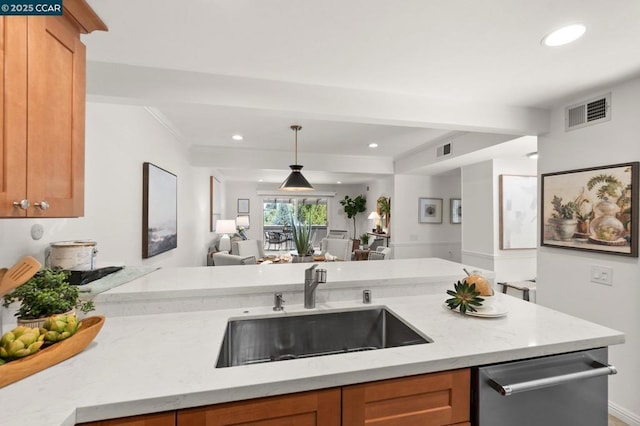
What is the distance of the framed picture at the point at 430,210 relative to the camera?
226 inches

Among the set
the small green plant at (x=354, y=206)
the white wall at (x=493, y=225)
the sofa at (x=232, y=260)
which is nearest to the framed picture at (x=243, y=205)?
the small green plant at (x=354, y=206)

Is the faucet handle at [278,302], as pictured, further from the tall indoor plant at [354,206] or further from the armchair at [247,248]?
the tall indoor plant at [354,206]

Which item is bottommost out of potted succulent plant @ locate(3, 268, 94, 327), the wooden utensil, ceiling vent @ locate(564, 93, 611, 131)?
potted succulent plant @ locate(3, 268, 94, 327)

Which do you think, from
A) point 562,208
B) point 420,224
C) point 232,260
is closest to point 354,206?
point 420,224

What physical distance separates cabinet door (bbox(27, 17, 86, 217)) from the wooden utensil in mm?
165

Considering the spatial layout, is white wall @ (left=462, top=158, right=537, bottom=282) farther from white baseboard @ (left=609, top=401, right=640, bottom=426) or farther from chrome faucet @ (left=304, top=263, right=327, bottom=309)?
chrome faucet @ (left=304, top=263, right=327, bottom=309)

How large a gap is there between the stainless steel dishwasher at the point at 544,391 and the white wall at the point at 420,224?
442 centimetres

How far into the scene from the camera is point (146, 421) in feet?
2.56

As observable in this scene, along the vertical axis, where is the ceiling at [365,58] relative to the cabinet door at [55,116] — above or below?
above

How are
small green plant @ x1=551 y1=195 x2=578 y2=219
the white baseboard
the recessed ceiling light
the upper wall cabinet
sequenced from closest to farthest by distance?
1. the upper wall cabinet
2. the recessed ceiling light
3. the white baseboard
4. small green plant @ x1=551 y1=195 x2=578 y2=219

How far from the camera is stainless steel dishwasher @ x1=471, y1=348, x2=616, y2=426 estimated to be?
3.33 feet

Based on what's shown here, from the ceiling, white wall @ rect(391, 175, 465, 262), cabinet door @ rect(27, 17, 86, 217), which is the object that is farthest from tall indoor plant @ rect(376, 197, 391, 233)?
cabinet door @ rect(27, 17, 86, 217)

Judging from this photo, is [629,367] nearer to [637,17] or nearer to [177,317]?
[637,17]

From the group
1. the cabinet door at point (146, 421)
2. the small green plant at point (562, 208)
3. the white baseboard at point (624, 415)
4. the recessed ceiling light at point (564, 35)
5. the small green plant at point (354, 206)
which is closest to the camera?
the cabinet door at point (146, 421)
